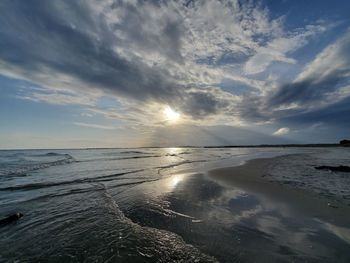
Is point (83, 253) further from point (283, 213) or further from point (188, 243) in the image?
point (283, 213)

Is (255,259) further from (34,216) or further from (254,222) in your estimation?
(34,216)

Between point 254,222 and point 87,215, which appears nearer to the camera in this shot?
point 254,222

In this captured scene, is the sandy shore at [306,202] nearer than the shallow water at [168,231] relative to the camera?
No

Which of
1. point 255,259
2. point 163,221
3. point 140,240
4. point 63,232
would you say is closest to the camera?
point 255,259

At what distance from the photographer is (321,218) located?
644 cm

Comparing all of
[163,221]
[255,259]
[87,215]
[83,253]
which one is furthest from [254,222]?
[87,215]

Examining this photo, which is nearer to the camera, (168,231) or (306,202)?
(168,231)

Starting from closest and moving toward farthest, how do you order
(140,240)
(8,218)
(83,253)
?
(83,253), (140,240), (8,218)

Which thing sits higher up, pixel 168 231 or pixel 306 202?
pixel 306 202

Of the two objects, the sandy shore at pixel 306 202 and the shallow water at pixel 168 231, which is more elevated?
the sandy shore at pixel 306 202

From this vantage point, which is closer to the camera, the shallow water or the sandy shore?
the shallow water

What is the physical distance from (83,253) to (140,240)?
1.35 meters

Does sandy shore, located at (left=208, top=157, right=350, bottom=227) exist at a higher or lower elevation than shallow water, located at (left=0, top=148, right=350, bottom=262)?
higher

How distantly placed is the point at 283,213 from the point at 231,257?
386cm
